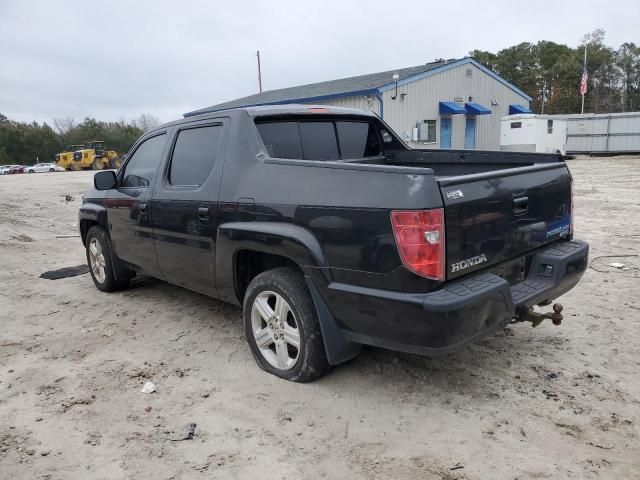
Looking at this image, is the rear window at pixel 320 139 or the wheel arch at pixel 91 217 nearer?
the rear window at pixel 320 139

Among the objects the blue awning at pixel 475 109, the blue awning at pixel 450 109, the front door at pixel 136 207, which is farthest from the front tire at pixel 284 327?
the blue awning at pixel 475 109

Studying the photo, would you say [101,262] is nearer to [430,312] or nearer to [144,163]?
[144,163]

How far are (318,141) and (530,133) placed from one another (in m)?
24.1

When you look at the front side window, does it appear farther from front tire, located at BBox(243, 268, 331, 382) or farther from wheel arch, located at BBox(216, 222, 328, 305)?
front tire, located at BBox(243, 268, 331, 382)

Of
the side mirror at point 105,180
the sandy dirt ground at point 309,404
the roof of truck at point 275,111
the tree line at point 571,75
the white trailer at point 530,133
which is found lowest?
the sandy dirt ground at point 309,404

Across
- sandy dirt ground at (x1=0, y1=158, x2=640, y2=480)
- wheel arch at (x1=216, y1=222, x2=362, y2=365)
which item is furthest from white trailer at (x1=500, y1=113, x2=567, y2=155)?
wheel arch at (x1=216, y1=222, x2=362, y2=365)

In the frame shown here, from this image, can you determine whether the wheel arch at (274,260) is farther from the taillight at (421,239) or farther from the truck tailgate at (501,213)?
the truck tailgate at (501,213)

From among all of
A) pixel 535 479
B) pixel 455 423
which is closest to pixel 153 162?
pixel 455 423

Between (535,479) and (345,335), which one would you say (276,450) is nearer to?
(345,335)

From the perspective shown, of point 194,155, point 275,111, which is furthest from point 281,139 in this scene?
point 194,155

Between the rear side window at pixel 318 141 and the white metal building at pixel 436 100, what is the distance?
17923mm

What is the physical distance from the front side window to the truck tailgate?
114 inches

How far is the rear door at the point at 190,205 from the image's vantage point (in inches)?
150

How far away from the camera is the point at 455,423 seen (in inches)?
115
